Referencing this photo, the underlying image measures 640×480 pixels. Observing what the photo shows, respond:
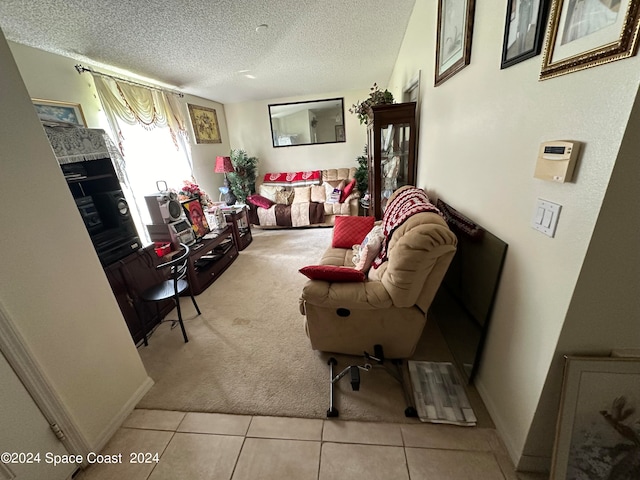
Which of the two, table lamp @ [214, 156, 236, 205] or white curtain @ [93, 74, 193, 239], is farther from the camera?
table lamp @ [214, 156, 236, 205]

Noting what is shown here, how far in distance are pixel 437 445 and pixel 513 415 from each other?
0.38m

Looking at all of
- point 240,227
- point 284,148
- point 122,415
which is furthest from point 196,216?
point 284,148

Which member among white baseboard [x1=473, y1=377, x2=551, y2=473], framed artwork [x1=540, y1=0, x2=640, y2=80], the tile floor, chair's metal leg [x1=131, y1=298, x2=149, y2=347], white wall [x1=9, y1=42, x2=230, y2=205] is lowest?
the tile floor

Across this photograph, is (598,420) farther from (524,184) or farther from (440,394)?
(524,184)

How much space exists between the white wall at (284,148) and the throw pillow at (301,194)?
78cm

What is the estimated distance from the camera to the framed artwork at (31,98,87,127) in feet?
6.61

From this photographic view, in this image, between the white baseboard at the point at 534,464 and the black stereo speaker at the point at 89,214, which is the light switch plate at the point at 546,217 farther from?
the black stereo speaker at the point at 89,214

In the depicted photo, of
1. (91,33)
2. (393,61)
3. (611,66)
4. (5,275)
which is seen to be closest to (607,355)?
(611,66)

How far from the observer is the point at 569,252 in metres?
0.81

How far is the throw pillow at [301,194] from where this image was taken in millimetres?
4661

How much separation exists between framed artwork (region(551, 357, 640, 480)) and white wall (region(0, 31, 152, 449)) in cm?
214

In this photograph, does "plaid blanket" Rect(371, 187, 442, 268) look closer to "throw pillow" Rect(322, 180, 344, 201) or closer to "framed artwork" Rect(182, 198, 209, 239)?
"framed artwork" Rect(182, 198, 209, 239)

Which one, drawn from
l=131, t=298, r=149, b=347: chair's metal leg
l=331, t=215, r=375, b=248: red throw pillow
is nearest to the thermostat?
l=331, t=215, r=375, b=248: red throw pillow

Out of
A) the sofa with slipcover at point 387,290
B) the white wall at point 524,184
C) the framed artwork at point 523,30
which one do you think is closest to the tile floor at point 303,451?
the white wall at point 524,184
